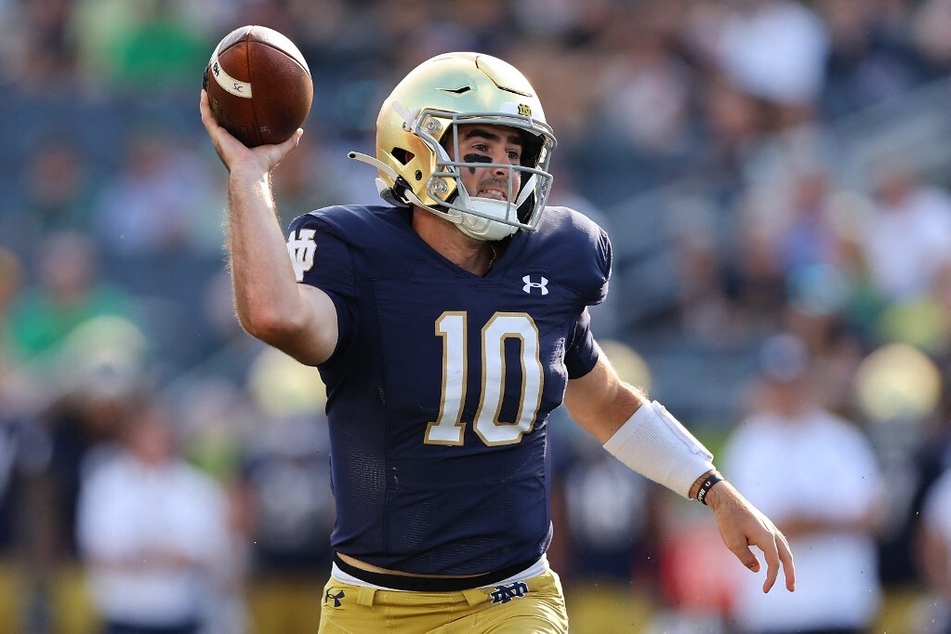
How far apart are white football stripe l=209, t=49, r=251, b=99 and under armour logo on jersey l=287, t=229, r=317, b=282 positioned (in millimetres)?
360

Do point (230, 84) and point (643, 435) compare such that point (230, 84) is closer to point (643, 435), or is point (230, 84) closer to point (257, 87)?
point (257, 87)

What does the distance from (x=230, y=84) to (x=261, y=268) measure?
530 mm

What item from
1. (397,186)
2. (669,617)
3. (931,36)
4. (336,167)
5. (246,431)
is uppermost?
(397,186)

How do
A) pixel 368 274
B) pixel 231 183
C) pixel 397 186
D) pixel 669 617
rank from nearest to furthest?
pixel 231 183 < pixel 368 274 < pixel 397 186 < pixel 669 617

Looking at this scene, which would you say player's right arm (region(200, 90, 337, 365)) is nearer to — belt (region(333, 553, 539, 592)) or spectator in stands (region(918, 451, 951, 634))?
belt (region(333, 553, 539, 592))

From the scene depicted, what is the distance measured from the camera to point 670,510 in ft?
24.9

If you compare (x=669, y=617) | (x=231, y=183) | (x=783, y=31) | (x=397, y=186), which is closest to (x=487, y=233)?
(x=397, y=186)

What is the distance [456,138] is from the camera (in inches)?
144

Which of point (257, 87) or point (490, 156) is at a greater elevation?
point (257, 87)

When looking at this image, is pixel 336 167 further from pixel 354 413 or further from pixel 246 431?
pixel 354 413

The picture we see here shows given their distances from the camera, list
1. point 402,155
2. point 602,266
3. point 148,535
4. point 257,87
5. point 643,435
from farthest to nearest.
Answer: point 148,535 → point 643,435 → point 602,266 → point 402,155 → point 257,87

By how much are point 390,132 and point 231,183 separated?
2.32 ft

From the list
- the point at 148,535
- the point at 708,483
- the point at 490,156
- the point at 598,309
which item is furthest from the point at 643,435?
the point at 598,309

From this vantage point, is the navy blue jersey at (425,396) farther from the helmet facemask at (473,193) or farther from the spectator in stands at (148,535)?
the spectator in stands at (148,535)
